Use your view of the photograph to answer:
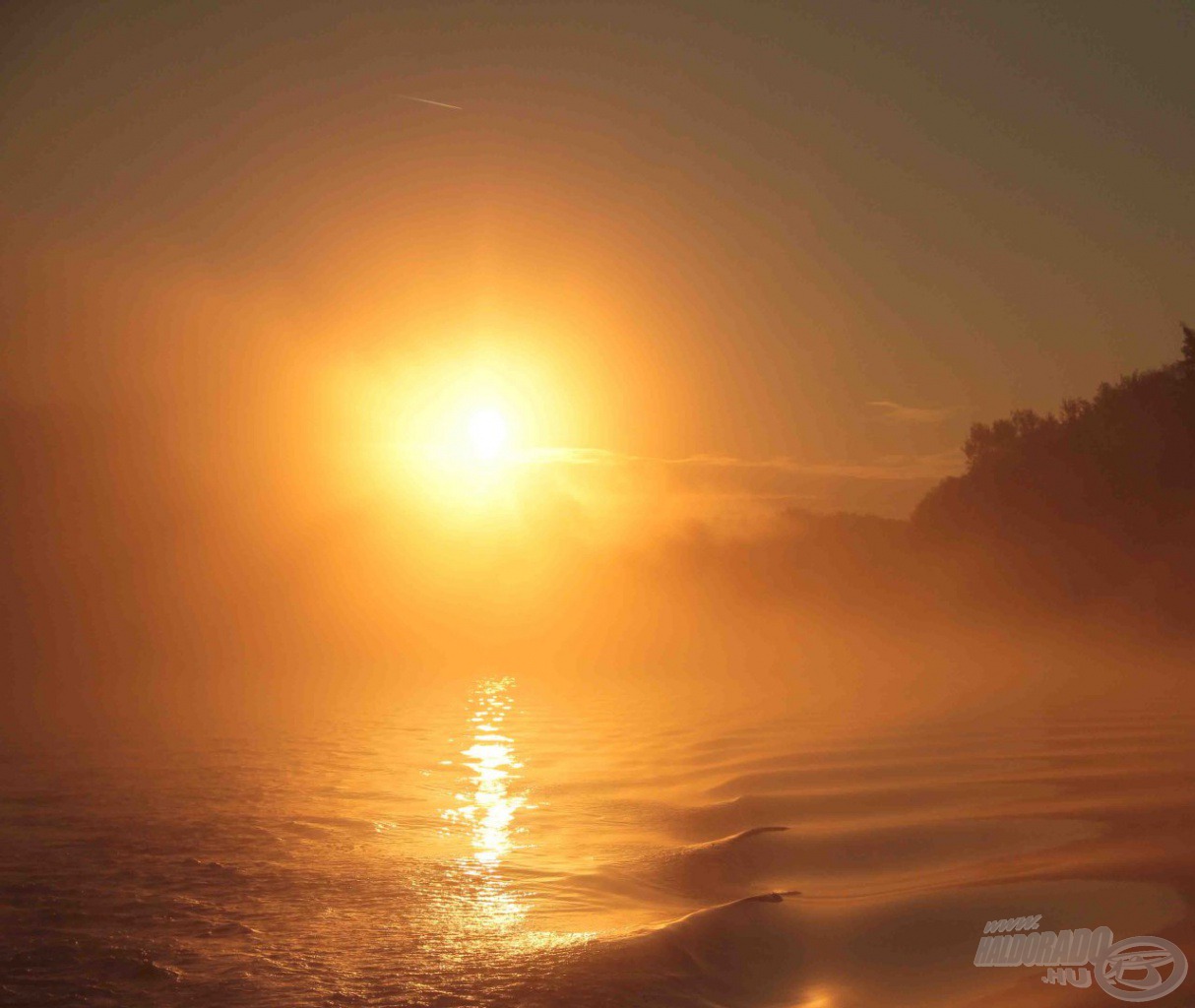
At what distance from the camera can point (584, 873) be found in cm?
1370

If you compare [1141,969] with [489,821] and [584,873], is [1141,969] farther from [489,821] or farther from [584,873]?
[489,821]

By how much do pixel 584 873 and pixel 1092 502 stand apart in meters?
56.6

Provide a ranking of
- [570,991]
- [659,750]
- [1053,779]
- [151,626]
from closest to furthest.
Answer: [570,991] → [1053,779] → [659,750] → [151,626]

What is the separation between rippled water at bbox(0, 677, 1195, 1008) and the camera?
959 cm

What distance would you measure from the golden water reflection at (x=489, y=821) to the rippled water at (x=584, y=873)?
65mm

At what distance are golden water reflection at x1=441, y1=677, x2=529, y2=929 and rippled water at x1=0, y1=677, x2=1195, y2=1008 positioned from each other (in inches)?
2.6

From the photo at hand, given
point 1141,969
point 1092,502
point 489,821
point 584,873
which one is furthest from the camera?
point 1092,502

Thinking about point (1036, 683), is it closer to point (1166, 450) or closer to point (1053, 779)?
point (1166, 450)

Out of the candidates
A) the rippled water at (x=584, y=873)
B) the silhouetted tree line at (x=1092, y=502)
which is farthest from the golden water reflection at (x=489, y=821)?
the silhouetted tree line at (x=1092, y=502)

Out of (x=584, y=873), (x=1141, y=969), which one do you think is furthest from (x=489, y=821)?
(x=1141, y=969)

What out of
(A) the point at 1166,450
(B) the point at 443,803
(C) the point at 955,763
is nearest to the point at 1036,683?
(A) the point at 1166,450

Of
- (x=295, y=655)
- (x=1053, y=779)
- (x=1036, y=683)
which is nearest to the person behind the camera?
(x=1053, y=779)

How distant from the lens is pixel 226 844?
1477 cm

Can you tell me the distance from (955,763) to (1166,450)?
1532 inches
